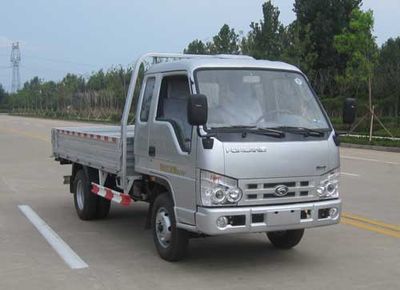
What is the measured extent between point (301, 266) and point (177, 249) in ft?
4.39

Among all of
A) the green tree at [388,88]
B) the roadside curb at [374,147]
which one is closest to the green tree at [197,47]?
the green tree at [388,88]

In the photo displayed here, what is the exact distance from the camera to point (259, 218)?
6.16 m

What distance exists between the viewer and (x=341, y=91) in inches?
1692

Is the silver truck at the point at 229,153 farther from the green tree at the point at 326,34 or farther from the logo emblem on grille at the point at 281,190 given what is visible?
the green tree at the point at 326,34

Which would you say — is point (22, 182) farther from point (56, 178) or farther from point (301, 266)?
point (301, 266)

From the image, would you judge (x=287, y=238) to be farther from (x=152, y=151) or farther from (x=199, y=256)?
(x=152, y=151)

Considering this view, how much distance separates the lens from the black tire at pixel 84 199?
368 inches

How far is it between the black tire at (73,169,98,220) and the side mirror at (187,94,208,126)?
3769 mm

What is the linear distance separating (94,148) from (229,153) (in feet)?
10.9

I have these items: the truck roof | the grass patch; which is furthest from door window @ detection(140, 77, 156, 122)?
the grass patch

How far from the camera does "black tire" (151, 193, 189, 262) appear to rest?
666 centimetres

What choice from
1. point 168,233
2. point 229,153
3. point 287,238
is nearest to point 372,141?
point 287,238

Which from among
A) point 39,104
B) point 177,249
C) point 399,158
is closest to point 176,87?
point 177,249

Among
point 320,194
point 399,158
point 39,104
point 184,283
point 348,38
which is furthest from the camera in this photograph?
point 39,104
